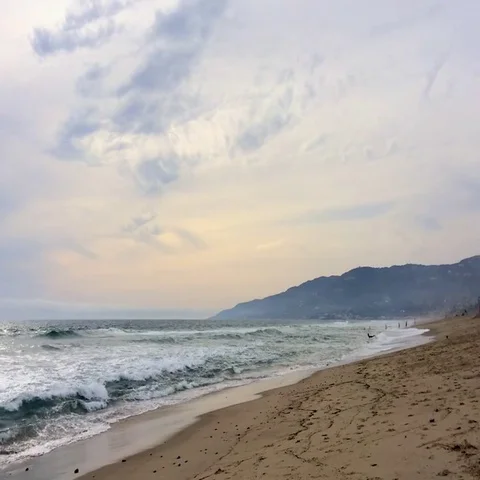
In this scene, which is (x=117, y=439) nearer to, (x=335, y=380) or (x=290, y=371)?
(x=335, y=380)

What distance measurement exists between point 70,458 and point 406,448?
602 cm

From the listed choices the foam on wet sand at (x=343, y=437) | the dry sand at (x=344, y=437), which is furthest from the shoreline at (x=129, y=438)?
the dry sand at (x=344, y=437)

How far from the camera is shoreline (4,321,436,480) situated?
297 inches

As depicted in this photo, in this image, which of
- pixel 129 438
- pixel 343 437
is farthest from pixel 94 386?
pixel 343 437

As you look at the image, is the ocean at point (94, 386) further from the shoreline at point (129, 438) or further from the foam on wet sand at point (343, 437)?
the foam on wet sand at point (343, 437)

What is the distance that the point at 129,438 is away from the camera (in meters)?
9.40

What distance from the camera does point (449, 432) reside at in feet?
18.6

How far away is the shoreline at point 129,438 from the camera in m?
7.55

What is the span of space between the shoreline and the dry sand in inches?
13.3

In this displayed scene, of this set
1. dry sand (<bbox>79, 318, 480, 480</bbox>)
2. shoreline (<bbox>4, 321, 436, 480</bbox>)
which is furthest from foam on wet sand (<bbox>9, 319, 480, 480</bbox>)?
shoreline (<bbox>4, 321, 436, 480</bbox>)

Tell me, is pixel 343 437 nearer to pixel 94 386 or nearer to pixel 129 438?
pixel 129 438

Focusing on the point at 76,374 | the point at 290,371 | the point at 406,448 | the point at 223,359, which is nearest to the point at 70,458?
the point at 406,448

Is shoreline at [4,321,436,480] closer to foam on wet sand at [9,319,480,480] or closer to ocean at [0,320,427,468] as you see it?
foam on wet sand at [9,319,480,480]

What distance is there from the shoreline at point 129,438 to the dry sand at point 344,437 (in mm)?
337
